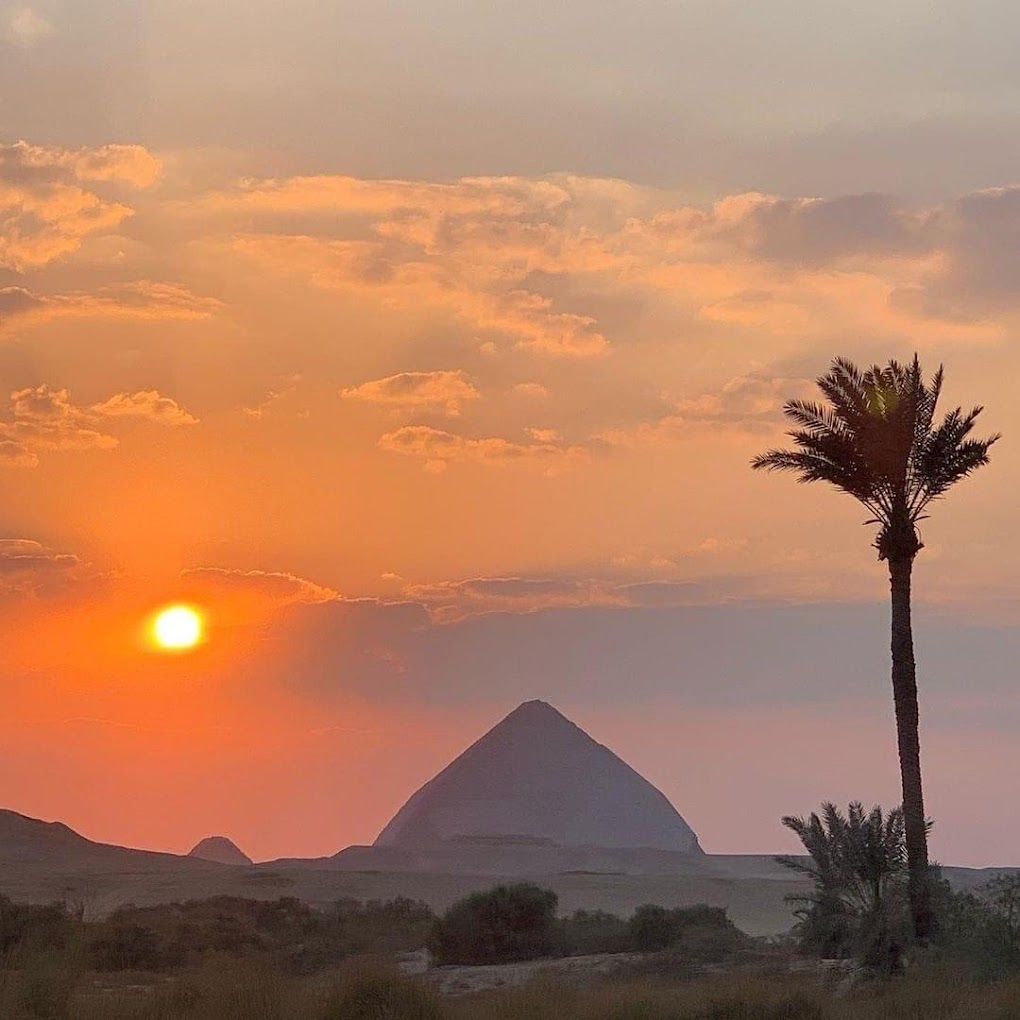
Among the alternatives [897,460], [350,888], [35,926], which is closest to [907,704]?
[897,460]

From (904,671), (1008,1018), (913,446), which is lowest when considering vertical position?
(1008,1018)

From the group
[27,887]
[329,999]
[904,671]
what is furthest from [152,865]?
[329,999]

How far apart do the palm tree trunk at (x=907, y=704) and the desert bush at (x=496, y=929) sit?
35.3 ft

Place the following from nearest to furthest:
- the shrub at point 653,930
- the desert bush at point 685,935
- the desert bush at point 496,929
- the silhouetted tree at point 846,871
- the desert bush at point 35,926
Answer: the silhouetted tree at point 846,871, the desert bush at point 35,926, the desert bush at point 685,935, the desert bush at point 496,929, the shrub at point 653,930

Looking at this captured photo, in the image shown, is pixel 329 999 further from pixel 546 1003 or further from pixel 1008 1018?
pixel 1008 1018

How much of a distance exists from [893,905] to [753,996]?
927cm

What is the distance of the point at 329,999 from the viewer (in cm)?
2122

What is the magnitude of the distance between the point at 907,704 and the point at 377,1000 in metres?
16.9

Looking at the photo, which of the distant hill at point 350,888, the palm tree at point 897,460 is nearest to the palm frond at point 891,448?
the palm tree at point 897,460

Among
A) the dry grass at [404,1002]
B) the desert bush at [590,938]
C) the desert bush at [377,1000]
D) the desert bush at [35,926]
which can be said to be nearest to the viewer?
the desert bush at [377,1000]

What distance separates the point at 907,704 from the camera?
35.0m

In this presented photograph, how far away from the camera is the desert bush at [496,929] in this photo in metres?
40.8

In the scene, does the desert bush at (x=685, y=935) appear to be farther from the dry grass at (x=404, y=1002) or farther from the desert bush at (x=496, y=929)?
the dry grass at (x=404, y=1002)

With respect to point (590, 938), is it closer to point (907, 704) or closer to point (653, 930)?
point (653, 930)
